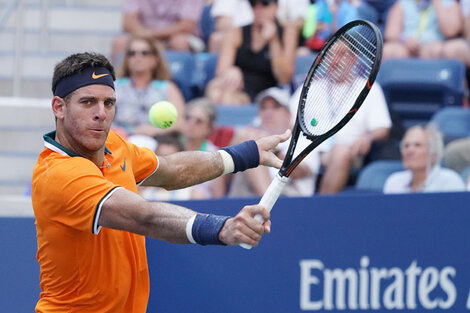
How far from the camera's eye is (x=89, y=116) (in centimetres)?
348

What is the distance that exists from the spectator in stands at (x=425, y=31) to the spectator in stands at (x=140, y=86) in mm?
1921

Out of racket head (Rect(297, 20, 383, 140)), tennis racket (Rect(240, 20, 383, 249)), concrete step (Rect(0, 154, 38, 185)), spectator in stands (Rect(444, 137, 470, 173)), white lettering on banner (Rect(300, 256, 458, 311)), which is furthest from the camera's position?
concrete step (Rect(0, 154, 38, 185))

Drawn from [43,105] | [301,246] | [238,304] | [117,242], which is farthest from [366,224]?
[43,105]

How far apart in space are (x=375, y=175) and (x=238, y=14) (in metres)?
2.30

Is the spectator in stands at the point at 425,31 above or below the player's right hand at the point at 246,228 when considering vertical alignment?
above

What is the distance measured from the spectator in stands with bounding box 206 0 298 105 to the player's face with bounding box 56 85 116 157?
12.9 feet

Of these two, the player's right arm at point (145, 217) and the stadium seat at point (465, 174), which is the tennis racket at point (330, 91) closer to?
the player's right arm at point (145, 217)

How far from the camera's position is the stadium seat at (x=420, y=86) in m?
7.23

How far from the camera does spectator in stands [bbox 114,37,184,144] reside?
6.97 meters

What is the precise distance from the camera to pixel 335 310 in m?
4.70

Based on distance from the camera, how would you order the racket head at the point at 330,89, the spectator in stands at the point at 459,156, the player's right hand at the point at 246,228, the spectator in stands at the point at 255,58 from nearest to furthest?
the player's right hand at the point at 246,228 < the racket head at the point at 330,89 < the spectator in stands at the point at 459,156 < the spectator in stands at the point at 255,58

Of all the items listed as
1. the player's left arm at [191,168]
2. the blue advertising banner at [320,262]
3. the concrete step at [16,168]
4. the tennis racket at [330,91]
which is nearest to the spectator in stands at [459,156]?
the blue advertising banner at [320,262]

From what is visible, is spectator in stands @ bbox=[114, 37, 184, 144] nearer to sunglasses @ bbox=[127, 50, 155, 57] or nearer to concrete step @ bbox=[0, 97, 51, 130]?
sunglasses @ bbox=[127, 50, 155, 57]

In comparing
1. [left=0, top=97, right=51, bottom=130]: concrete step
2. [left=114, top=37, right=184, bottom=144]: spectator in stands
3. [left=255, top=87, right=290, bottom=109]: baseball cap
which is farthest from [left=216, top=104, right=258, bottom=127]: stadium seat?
[left=0, top=97, right=51, bottom=130]: concrete step
